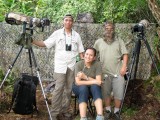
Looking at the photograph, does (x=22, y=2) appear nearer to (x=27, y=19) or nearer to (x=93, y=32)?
(x=93, y=32)

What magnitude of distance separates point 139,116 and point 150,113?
0.66 ft

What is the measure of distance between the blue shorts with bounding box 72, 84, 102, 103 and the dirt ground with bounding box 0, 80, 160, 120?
→ 645 mm

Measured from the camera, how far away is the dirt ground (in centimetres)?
593

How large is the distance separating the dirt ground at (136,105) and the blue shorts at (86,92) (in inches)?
25.4

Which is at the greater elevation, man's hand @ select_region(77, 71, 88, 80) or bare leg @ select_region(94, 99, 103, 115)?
man's hand @ select_region(77, 71, 88, 80)

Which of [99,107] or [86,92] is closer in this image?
[99,107]

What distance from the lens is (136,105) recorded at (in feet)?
21.0

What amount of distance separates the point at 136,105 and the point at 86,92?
1.46 m

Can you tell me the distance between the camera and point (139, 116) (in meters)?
6.01

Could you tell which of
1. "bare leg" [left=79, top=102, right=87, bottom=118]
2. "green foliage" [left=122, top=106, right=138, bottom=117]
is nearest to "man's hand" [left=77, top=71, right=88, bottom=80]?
"bare leg" [left=79, top=102, right=87, bottom=118]

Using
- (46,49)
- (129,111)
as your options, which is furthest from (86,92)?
(46,49)

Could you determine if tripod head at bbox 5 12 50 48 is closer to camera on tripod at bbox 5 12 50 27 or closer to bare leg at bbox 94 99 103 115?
camera on tripod at bbox 5 12 50 27

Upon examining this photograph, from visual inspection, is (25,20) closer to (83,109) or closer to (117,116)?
(83,109)

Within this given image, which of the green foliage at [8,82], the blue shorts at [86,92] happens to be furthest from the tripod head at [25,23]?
the green foliage at [8,82]
